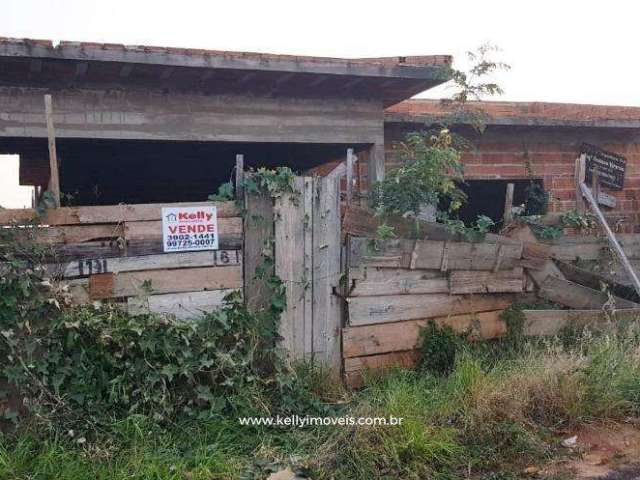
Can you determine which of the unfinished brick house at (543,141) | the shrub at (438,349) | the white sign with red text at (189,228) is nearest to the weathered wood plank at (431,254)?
the shrub at (438,349)

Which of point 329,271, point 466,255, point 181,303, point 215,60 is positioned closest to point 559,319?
point 466,255

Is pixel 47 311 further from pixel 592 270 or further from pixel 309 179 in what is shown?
pixel 592 270

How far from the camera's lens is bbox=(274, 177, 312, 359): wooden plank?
14.6 ft

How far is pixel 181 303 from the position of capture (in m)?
4.17

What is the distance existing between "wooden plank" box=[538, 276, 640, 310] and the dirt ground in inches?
52.6

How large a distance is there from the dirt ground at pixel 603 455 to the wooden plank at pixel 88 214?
3.01m

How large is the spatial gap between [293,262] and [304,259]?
0.10 m

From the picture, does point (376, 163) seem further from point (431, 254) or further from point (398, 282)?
point (398, 282)

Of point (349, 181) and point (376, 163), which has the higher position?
point (376, 163)

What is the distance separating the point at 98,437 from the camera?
11.8 ft

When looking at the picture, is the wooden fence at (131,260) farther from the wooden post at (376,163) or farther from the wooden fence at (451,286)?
the wooden post at (376,163)

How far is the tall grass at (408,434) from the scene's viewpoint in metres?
3.47

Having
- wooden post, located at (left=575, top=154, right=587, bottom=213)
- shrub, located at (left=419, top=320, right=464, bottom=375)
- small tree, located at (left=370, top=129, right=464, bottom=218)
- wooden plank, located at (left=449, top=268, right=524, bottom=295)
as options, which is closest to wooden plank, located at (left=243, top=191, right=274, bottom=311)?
small tree, located at (left=370, top=129, right=464, bottom=218)

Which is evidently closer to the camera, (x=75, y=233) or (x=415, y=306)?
(x=75, y=233)
